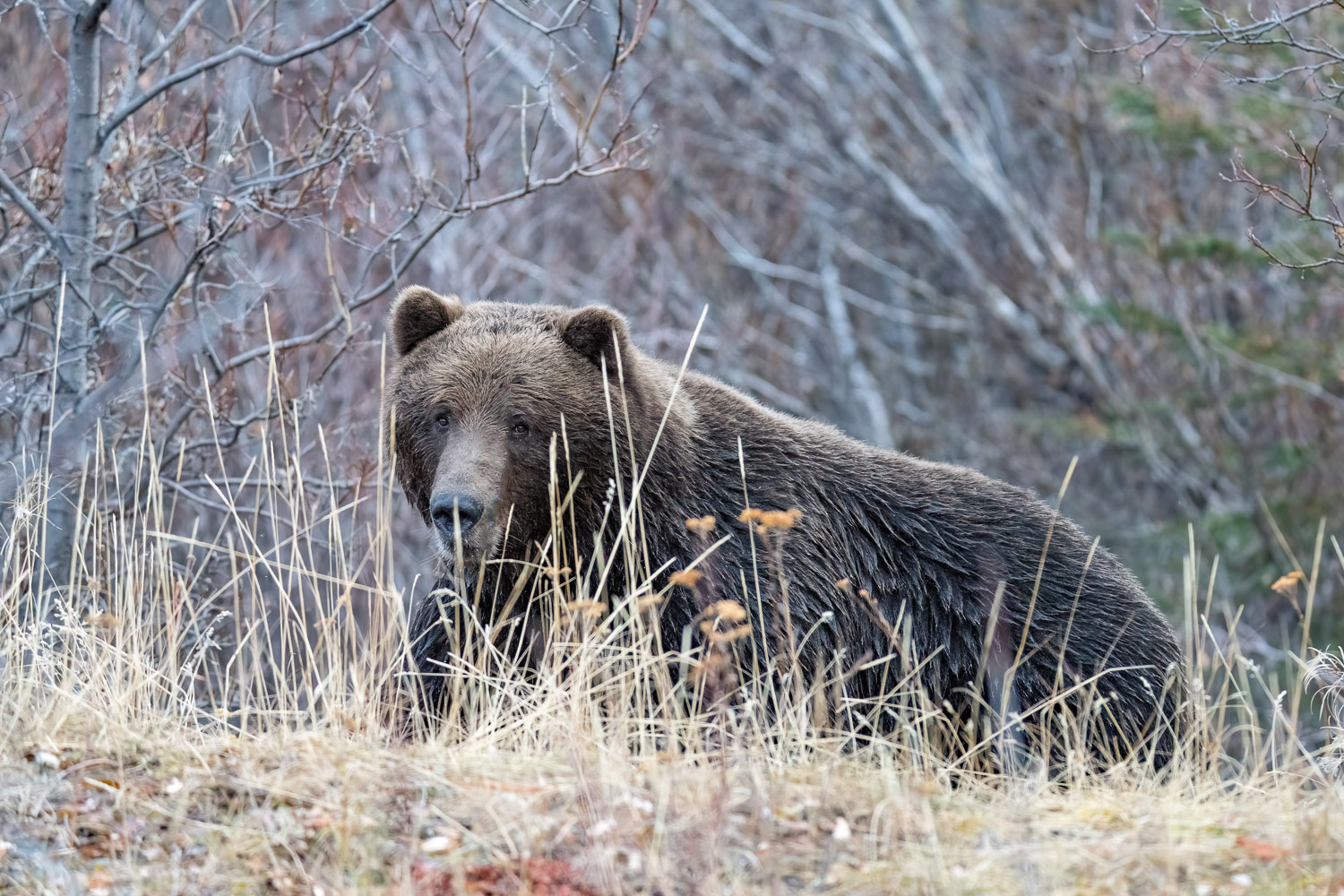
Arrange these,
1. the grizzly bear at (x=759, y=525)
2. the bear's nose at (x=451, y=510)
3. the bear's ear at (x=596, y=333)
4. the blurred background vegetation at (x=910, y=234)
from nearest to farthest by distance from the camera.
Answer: the bear's nose at (x=451, y=510)
the grizzly bear at (x=759, y=525)
the bear's ear at (x=596, y=333)
the blurred background vegetation at (x=910, y=234)

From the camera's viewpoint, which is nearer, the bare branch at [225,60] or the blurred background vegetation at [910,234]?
the bare branch at [225,60]

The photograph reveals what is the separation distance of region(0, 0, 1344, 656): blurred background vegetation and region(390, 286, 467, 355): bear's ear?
2041 millimetres

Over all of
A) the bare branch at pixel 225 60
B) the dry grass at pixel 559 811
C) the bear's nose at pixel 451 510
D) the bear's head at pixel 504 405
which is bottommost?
the dry grass at pixel 559 811

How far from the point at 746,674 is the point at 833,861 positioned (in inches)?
66.7

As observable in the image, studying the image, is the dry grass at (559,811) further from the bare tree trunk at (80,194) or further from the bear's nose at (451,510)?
the bare tree trunk at (80,194)

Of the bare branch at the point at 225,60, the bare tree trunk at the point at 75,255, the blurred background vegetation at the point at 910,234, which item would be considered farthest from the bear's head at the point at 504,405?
the blurred background vegetation at the point at 910,234

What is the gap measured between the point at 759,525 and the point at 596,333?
98cm

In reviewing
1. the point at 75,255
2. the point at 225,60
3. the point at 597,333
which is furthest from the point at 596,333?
the point at 75,255

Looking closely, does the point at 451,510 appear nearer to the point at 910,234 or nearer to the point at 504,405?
the point at 504,405

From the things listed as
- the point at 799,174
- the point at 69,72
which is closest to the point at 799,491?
the point at 69,72

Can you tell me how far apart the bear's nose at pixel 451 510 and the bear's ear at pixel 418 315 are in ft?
3.08

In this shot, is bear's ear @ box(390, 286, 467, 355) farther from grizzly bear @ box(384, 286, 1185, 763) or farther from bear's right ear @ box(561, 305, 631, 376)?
bear's right ear @ box(561, 305, 631, 376)

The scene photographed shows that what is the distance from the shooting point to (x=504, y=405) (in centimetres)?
518

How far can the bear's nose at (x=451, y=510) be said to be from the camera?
15.8 ft
